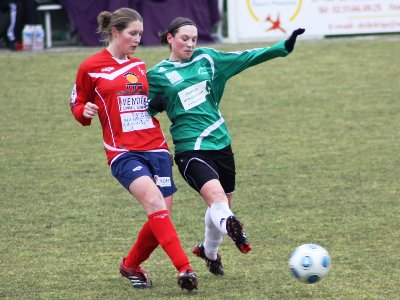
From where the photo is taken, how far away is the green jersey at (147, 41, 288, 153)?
6.11 m

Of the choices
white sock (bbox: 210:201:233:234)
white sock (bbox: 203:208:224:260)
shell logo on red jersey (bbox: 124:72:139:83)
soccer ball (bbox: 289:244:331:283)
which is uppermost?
shell logo on red jersey (bbox: 124:72:139:83)

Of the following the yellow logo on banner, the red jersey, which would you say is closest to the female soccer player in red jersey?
the red jersey

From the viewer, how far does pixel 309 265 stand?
553 cm

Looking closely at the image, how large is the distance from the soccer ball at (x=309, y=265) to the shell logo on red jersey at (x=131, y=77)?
1.54 meters

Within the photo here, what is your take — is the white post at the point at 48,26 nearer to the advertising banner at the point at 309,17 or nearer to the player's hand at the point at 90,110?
the advertising banner at the point at 309,17

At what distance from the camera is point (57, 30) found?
18.0 metres

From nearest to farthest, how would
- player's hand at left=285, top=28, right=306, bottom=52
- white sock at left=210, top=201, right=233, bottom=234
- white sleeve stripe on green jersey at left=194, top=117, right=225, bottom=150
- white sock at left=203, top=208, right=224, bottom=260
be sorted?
white sock at left=210, top=201, right=233, bottom=234
player's hand at left=285, top=28, right=306, bottom=52
white sleeve stripe on green jersey at left=194, top=117, right=225, bottom=150
white sock at left=203, top=208, right=224, bottom=260

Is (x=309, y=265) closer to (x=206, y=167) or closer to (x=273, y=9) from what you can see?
(x=206, y=167)

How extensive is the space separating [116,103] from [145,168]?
0.46 meters

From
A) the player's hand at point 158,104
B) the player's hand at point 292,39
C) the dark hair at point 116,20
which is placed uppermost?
the dark hair at point 116,20

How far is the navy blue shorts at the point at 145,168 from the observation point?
230 inches

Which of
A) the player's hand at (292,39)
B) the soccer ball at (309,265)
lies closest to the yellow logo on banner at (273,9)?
the player's hand at (292,39)

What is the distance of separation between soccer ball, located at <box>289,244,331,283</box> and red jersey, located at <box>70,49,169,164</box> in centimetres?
119

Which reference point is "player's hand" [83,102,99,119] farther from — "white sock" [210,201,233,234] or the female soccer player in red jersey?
"white sock" [210,201,233,234]
